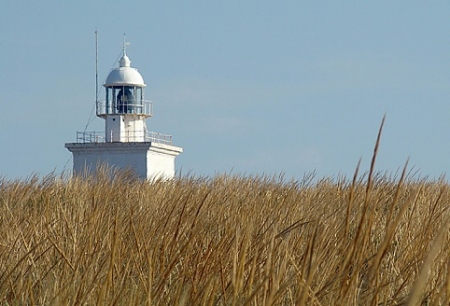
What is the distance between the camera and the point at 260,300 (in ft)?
5.03

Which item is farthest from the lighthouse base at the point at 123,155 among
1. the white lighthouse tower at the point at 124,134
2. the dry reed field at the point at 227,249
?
the dry reed field at the point at 227,249

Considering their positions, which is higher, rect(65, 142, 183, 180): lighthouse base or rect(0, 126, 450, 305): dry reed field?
rect(65, 142, 183, 180): lighthouse base

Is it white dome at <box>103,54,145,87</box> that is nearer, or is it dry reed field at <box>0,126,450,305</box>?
dry reed field at <box>0,126,450,305</box>

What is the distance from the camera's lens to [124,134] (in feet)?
74.0

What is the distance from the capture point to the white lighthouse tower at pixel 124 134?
72.8 ft

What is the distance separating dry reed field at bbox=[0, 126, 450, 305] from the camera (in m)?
1.27

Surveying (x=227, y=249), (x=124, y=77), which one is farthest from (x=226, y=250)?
(x=124, y=77)

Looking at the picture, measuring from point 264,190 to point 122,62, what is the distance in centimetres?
1796

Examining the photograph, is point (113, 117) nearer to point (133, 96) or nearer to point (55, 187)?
point (133, 96)

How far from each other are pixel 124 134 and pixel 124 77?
5.45 feet

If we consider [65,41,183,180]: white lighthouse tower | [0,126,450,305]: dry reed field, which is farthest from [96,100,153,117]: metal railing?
[0,126,450,305]: dry reed field

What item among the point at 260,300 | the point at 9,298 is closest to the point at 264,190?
the point at 9,298

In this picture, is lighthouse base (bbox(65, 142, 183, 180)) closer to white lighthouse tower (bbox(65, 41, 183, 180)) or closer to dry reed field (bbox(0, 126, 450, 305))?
white lighthouse tower (bbox(65, 41, 183, 180))

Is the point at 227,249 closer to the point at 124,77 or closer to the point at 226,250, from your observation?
the point at 226,250
